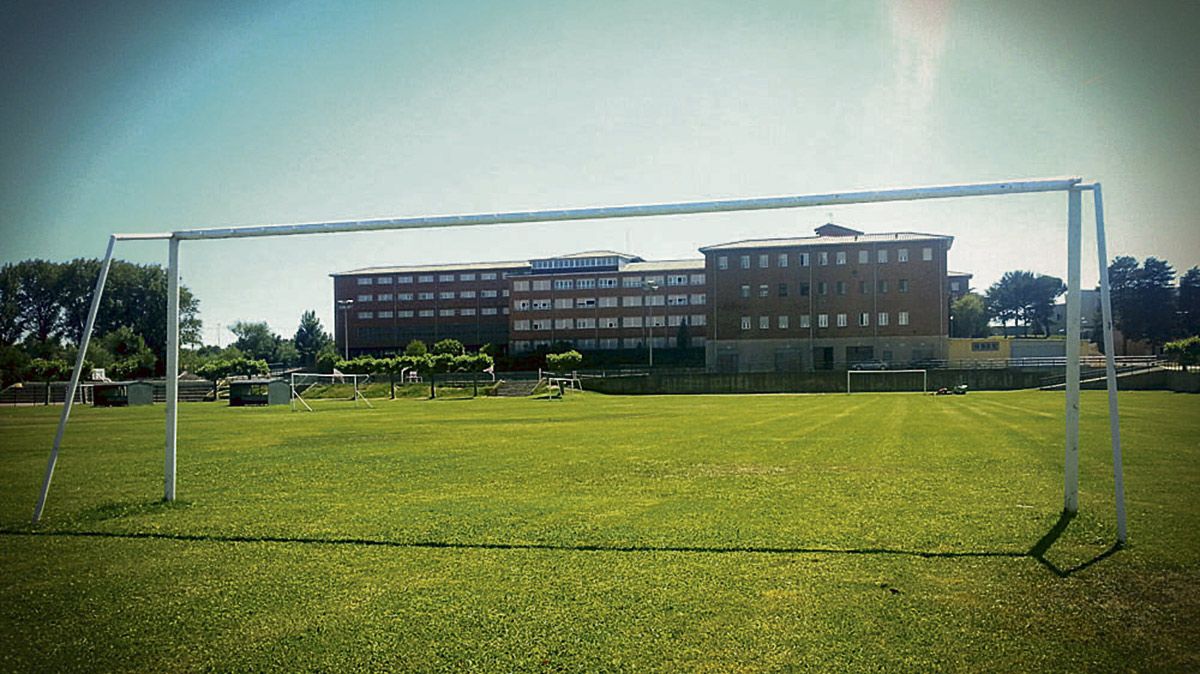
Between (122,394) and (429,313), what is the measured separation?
50.9 m

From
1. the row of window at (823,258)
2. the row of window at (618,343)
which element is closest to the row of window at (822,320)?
the row of window at (823,258)

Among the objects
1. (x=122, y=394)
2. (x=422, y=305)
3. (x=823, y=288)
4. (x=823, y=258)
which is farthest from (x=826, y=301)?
(x=122, y=394)

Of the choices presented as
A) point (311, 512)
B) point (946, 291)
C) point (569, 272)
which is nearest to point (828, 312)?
point (946, 291)

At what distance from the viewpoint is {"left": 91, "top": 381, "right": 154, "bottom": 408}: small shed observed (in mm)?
58378

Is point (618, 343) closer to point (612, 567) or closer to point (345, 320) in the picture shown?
point (345, 320)

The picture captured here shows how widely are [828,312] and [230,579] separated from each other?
247 feet

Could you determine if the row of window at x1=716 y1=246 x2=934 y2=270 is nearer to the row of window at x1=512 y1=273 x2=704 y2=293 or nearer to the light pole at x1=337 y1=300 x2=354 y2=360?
the row of window at x1=512 y1=273 x2=704 y2=293

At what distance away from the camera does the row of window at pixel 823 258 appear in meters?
74.8

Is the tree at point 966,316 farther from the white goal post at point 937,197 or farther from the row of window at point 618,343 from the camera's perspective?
the white goal post at point 937,197

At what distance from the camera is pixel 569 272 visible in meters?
101

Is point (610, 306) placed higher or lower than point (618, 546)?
higher

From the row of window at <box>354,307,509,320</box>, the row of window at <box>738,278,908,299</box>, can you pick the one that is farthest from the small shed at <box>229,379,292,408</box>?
the row of window at <box>354,307,509,320</box>

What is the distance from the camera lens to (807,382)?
61.3 meters

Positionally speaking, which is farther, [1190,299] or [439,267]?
[439,267]
